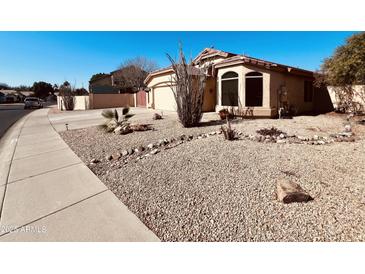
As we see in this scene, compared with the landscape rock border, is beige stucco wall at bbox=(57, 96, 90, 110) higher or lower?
higher

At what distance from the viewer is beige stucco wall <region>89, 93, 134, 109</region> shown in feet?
83.9

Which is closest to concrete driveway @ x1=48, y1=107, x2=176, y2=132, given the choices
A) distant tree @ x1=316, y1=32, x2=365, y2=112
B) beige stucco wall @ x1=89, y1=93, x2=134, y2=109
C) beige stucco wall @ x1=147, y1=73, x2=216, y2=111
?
beige stucco wall @ x1=147, y1=73, x2=216, y2=111

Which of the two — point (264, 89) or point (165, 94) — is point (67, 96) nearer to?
point (165, 94)

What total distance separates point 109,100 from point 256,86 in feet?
71.3

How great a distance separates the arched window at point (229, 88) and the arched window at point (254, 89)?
692mm

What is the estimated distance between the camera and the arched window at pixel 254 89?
1077cm

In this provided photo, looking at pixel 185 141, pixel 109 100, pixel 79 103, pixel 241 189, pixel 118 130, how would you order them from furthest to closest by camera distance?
pixel 109 100 < pixel 79 103 < pixel 118 130 < pixel 185 141 < pixel 241 189

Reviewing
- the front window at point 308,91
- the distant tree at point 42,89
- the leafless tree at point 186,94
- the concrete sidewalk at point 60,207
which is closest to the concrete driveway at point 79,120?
the leafless tree at point 186,94

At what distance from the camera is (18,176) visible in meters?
4.47

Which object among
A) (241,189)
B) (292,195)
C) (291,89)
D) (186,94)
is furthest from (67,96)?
(292,195)

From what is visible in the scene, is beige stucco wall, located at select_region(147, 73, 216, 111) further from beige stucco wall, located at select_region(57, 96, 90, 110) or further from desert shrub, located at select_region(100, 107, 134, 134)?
beige stucco wall, located at select_region(57, 96, 90, 110)

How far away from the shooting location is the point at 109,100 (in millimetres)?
27266

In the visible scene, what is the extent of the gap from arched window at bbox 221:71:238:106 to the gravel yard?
21.0 ft
